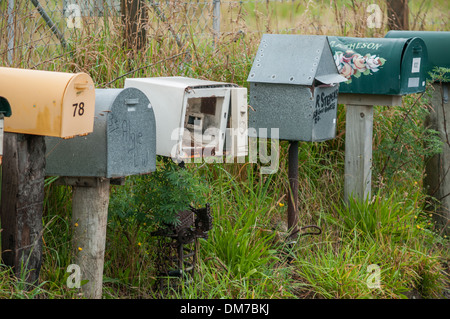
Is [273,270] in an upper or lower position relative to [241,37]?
lower

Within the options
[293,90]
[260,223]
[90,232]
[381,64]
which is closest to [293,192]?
[260,223]

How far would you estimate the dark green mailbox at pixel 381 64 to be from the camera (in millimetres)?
4152

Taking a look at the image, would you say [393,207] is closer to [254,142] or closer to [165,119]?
[254,142]

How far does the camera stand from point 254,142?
4.11 metres

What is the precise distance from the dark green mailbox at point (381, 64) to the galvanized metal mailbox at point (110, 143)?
5.43 ft

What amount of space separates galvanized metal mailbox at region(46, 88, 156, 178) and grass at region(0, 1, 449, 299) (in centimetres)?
36

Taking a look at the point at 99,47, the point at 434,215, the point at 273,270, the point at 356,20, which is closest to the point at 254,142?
the point at 273,270

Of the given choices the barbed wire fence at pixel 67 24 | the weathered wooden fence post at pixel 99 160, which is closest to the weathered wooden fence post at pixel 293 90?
the weathered wooden fence post at pixel 99 160

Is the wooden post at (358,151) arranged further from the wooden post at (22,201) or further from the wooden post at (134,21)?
the wooden post at (22,201)

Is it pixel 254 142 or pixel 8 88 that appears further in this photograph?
pixel 254 142

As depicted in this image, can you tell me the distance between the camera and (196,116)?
3.51 metres

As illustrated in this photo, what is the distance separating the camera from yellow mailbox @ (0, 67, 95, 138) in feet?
8.85

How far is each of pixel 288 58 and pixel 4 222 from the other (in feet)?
5.76

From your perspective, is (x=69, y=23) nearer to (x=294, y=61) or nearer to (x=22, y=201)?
(x=294, y=61)
